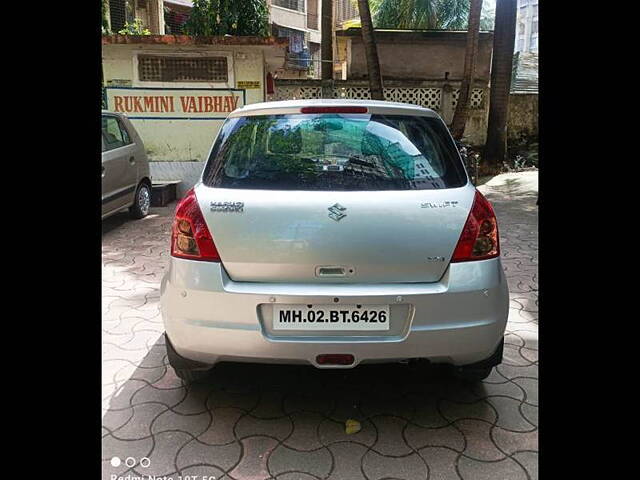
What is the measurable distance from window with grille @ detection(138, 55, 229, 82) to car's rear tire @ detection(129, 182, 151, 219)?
6.50 ft

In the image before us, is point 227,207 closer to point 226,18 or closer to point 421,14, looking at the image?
point 226,18

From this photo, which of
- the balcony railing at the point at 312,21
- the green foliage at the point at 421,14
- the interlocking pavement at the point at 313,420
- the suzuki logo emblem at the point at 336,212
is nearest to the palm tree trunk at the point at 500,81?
the interlocking pavement at the point at 313,420

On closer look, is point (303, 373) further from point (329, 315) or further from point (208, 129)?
point (208, 129)

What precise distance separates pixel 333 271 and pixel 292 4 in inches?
1144

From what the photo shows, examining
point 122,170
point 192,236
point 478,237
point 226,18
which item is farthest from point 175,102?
point 478,237

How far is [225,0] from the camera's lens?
10.4m

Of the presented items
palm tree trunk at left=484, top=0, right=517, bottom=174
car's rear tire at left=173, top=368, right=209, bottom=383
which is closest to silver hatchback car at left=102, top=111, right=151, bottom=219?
car's rear tire at left=173, top=368, right=209, bottom=383

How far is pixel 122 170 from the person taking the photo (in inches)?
282

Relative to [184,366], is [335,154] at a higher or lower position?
higher

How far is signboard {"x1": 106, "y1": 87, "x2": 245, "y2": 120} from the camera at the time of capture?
8.78m
